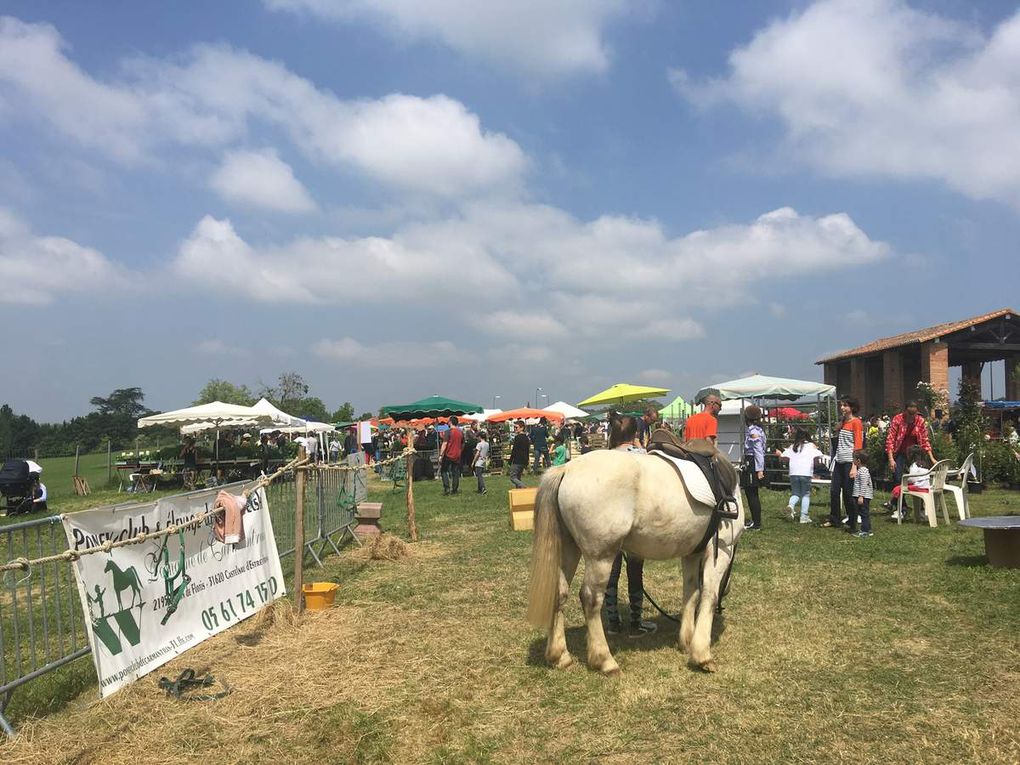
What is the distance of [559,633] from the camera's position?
16.6ft

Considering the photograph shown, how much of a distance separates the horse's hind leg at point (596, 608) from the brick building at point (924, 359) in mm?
29396

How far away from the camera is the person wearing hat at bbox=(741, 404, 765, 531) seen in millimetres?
10141

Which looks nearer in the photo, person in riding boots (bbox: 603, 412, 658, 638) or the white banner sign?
the white banner sign

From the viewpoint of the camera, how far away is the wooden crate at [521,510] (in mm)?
11203

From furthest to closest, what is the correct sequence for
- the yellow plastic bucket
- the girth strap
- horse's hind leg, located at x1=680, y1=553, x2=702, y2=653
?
the yellow plastic bucket, horse's hind leg, located at x1=680, y1=553, x2=702, y2=653, the girth strap

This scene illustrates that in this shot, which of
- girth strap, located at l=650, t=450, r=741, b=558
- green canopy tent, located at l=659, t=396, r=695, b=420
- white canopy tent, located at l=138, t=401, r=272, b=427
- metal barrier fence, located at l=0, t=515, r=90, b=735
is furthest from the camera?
green canopy tent, located at l=659, t=396, r=695, b=420

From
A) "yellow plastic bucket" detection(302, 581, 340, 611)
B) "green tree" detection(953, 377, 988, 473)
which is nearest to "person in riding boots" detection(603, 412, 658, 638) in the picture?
"yellow plastic bucket" detection(302, 581, 340, 611)

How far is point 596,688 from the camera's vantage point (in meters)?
4.66

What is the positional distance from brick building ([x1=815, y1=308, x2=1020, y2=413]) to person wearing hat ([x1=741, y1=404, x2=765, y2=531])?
70.6 ft

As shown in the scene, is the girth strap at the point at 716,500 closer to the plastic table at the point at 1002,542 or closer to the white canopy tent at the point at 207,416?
the plastic table at the point at 1002,542

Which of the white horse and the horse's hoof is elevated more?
the white horse

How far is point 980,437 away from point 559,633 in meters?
14.3

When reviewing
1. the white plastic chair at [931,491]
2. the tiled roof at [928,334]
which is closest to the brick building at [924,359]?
the tiled roof at [928,334]

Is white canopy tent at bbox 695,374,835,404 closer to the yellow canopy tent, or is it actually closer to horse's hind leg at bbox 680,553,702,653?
the yellow canopy tent
